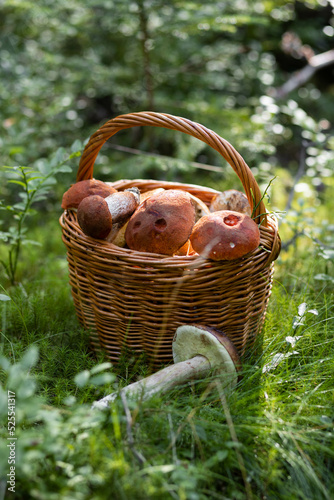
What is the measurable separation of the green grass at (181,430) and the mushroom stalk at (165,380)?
0.04 metres

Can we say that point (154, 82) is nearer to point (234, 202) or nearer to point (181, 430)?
point (234, 202)

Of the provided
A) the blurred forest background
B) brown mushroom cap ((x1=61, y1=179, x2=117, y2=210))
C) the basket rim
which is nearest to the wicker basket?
the basket rim

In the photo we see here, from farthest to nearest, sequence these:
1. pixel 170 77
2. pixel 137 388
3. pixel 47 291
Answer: pixel 170 77 → pixel 47 291 → pixel 137 388

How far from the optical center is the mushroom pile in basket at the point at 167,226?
1596 mm

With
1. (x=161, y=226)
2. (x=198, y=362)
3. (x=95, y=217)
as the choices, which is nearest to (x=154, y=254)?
(x=161, y=226)

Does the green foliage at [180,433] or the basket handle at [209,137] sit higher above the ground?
the basket handle at [209,137]

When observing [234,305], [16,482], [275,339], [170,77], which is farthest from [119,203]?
[170,77]

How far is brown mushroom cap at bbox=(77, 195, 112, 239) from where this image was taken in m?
1.71

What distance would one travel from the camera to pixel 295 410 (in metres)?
1.56

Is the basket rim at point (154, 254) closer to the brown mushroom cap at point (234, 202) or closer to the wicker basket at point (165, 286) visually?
the wicker basket at point (165, 286)

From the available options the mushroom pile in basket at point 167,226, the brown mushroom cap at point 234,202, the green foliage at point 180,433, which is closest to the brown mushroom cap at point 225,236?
the mushroom pile in basket at point 167,226

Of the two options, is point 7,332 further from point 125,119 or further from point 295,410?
point 295,410

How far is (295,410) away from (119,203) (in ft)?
3.85

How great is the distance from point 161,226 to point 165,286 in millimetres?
269
